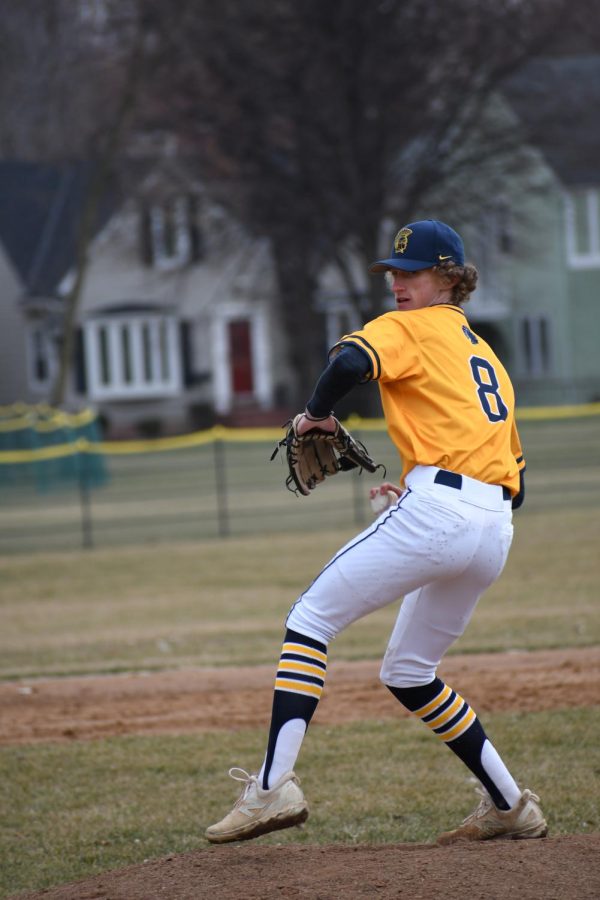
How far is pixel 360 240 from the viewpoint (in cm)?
3238

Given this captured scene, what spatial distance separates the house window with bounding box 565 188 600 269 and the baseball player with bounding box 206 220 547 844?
36.0 meters

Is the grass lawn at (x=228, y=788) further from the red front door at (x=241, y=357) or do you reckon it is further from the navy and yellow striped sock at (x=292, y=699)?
the red front door at (x=241, y=357)

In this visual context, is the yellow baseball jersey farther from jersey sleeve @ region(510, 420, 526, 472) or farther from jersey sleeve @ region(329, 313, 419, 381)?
jersey sleeve @ region(510, 420, 526, 472)

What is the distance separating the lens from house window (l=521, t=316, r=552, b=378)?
40.1 metres

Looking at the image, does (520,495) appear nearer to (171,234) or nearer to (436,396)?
(436,396)

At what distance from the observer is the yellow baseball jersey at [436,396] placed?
4.26m

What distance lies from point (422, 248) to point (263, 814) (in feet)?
6.96

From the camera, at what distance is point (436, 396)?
4297mm

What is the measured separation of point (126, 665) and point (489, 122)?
86.9 feet

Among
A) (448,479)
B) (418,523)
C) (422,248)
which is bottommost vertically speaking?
(418,523)

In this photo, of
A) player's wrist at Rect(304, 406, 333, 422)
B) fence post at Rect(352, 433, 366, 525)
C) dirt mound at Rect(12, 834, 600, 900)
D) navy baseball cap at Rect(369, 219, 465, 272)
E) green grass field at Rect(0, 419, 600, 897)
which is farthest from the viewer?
fence post at Rect(352, 433, 366, 525)

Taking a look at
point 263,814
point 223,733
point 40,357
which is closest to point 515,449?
point 263,814

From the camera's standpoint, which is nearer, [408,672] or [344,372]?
[344,372]

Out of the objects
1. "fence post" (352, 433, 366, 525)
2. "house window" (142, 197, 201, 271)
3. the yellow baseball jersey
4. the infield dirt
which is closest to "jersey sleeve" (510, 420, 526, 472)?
the yellow baseball jersey
